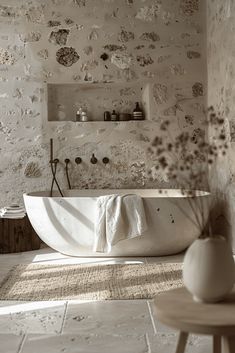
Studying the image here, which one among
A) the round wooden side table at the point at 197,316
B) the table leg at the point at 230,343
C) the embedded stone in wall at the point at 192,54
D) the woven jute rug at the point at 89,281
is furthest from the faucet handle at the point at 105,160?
the table leg at the point at 230,343

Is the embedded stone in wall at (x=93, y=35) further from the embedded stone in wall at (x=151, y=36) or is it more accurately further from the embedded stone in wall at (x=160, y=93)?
the embedded stone in wall at (x=160, y=93)

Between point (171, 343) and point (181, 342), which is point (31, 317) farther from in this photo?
point (181, 342)

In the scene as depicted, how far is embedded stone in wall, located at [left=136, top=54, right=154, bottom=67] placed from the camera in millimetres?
6273

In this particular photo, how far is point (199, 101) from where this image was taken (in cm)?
630

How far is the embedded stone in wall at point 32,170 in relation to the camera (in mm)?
6199

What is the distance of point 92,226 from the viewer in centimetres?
506

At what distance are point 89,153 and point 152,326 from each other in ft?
10.9

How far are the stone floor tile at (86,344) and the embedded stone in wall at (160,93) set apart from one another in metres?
3.67

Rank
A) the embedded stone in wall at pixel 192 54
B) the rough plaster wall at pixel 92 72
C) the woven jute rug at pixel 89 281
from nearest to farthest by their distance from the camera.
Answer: the woven jute rug at pixel 89 281, the rough plaster wall at pixel 92 72, the embedded stone in wall at pixel 192 54

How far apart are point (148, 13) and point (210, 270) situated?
4781 mm

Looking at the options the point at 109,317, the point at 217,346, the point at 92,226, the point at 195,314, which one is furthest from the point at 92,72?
the point at 195,314

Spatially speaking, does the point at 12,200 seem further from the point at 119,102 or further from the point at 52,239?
the point at 119,102

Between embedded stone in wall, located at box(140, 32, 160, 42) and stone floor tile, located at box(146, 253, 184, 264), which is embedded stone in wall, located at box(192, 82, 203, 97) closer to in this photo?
embedded stone in wall, located at box(140, 32, 160, 42)

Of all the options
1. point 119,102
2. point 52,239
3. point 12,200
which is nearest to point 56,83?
point 119,102
